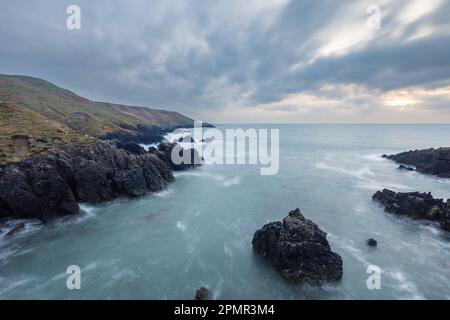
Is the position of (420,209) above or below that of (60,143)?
below

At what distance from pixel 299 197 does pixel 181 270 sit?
30.2 m

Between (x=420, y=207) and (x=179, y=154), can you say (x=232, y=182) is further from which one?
(x=420, y=207)

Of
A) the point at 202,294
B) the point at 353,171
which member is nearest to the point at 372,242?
the point at 202,294

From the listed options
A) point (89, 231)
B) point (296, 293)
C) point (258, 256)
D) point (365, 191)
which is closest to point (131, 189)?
point (89, 231)

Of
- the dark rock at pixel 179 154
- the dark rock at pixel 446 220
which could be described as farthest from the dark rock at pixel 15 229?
the dark rock at pixel 446 220

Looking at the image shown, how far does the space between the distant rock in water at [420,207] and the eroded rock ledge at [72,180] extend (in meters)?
42.0

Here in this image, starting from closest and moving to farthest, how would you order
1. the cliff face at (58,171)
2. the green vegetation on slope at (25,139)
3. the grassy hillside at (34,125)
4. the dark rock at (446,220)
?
the dark rock at (446,220)
the cliff face at (58,171)
the green vegetation on slope at (25,139)
the grassy hillside at (34,125)

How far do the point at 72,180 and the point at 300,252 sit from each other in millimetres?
37922

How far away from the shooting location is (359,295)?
849 inches

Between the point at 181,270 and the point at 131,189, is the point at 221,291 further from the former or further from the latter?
the point at 131,189

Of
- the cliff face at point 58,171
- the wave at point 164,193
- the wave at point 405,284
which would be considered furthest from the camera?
the wave at point 164,193

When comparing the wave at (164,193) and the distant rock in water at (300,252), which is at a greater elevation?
the wave at (164,193)

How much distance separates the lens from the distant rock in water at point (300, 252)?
23.3 metres

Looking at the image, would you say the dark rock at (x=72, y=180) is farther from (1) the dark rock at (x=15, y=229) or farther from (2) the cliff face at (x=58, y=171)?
(1) the dark rock at (x=15, y=229)
